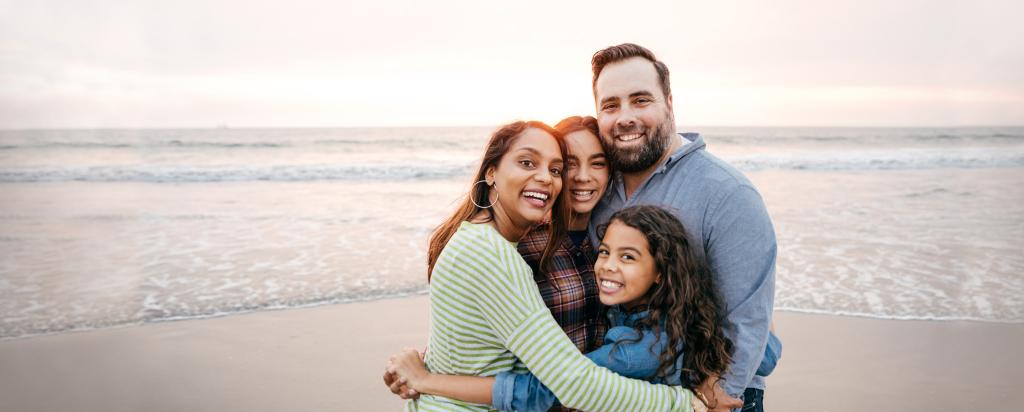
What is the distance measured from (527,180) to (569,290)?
1.36 feet

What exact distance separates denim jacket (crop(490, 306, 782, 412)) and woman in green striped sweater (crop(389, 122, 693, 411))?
63 millimetres

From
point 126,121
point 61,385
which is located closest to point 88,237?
point 61,385

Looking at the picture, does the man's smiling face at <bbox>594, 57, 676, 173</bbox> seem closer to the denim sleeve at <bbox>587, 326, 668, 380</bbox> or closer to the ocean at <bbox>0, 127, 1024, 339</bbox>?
the denim sleeve at <bbox>587, 326, 668, 380</bbox>

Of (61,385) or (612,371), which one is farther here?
(61,385)

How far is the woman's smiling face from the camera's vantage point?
2312 mm

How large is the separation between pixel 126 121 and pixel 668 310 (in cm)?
3157

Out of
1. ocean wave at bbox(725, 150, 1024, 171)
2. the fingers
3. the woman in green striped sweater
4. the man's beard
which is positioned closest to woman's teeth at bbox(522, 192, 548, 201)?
the woman in green striped sweater

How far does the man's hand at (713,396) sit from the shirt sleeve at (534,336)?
44 cm

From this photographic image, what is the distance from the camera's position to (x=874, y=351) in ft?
17.5

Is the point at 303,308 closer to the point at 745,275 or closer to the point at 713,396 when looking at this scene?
the point at 713,396

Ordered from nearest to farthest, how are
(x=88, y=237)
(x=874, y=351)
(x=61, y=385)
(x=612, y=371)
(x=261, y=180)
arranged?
(x=612, y=371)
(x=61, y=385)
(x=874, y=351)
(x=88, y=237)
(x=261, y=180)

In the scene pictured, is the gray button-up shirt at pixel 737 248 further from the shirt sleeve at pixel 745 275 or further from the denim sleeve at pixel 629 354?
the denim sleeve at pixel 629 354

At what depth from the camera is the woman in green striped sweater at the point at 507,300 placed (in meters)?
1.91

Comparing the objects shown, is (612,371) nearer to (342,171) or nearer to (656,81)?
(656,81)
